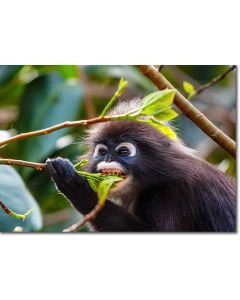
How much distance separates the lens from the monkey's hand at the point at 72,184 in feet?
8.60

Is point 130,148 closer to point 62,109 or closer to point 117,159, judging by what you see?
point 117,159

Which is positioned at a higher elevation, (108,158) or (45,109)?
(45,109)

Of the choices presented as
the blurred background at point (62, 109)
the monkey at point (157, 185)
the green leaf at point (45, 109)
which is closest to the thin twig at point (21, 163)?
the monkey at point (157, 185)

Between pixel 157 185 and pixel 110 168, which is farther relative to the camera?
pixel 157 185

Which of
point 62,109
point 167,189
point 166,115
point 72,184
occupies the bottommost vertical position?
point 167,189

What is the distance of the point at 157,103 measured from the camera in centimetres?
189

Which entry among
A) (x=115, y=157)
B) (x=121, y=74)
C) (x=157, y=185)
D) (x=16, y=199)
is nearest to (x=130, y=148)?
(x=115, y=157)

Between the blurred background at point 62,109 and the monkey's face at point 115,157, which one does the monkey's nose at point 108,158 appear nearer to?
the monkey's face at point 115,157

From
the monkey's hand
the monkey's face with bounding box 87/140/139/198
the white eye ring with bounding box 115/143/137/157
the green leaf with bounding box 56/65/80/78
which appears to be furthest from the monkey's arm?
the green leaf with bounding box 56/65/80/78

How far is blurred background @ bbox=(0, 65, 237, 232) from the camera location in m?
3.58

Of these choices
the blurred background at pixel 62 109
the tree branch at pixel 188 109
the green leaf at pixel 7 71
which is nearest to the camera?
the tree branch at pixel 188 109

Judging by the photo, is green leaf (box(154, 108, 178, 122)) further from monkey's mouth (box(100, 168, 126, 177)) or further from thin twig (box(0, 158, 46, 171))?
monkey's mouth (box(100, 168, 126, 177))

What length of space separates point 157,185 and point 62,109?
0.95m
